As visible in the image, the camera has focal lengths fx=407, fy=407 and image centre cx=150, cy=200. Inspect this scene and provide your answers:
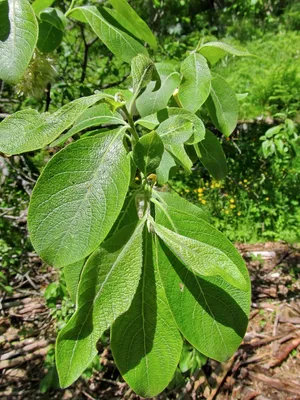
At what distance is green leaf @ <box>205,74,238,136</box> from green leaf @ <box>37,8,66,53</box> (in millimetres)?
306

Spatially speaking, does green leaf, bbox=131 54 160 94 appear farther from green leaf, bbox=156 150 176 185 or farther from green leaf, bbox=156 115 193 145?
green leaf, bbox=156 150 176 185

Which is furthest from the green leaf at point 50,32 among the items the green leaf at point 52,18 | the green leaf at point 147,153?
the green leaf at point 147,153

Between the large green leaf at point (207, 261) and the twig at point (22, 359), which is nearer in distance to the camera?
the large green leaf at point (207, 261)

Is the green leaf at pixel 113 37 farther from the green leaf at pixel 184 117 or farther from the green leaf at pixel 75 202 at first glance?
the green leaf at pixel 75 202

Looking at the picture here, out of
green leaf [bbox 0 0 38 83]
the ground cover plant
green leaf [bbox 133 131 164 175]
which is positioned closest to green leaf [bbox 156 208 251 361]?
the ground cover plant

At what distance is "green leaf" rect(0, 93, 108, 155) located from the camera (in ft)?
1.67

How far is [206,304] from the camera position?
1.89ft

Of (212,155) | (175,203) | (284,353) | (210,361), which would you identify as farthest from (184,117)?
(284,353)

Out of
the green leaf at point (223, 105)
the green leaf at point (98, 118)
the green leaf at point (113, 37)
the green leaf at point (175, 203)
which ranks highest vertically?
the green leaf at point (113, 37)

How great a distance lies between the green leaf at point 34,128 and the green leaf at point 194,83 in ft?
0.74

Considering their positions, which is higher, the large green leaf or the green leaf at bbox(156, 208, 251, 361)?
the large green leaf

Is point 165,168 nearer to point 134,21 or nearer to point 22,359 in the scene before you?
point 134,21

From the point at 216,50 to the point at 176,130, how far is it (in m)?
0.30

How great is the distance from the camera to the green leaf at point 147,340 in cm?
55
